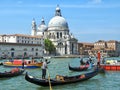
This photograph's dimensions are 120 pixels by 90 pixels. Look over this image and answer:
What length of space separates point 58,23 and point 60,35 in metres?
3.22

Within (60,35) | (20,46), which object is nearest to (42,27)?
(60,35)

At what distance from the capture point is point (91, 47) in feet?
356

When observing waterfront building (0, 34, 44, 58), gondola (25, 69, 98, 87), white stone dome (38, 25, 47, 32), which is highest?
→ white stone dome (38, 25, 47, 32)

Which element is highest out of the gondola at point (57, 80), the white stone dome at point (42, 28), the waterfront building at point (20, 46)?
the white stone dome at point (42, 28)

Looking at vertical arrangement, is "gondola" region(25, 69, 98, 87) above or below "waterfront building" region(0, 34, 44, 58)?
below

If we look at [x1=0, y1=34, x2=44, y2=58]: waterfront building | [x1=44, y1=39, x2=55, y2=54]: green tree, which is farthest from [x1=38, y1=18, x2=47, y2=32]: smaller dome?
[x1=0, y1=34, x2=44, y2=58]: waterfront building

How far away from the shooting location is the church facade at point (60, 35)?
80438 millimetres

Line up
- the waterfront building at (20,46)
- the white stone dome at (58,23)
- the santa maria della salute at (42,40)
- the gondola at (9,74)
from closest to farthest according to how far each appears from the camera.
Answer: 1. the gondola at (9,74)
2. the waterfront building at (20,46)
3. the santa maria della salute at (42,40)
4. the white stone dome at (58,23)

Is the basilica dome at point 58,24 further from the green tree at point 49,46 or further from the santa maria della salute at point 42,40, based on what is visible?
the green tree at point 49,46

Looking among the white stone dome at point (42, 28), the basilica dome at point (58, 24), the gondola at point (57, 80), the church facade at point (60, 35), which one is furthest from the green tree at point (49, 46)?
the gondola at point (57, 80)

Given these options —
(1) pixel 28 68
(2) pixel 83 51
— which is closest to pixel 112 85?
(1) pixel 28 68

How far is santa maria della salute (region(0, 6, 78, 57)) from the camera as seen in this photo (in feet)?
206

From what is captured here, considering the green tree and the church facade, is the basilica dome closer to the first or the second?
the church facade

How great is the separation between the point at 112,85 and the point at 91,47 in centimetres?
9500
